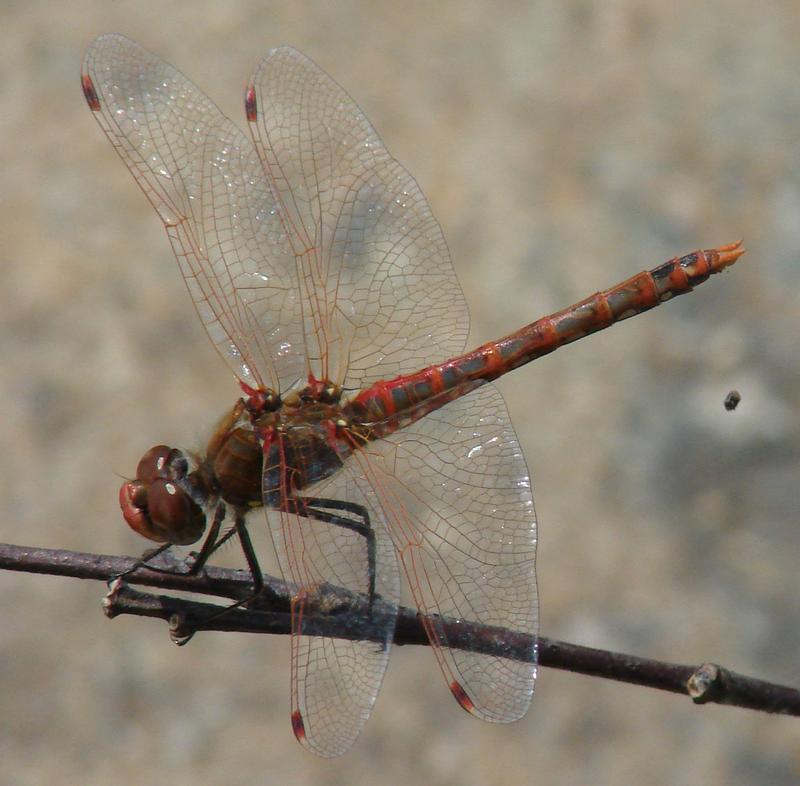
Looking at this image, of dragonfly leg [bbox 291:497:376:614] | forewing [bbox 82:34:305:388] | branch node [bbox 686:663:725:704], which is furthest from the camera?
forewing [bbox 82:34:305:388]

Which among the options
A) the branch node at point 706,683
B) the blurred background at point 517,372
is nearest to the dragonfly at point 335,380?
the branch node at point 706,683

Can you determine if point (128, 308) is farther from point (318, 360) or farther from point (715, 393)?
point (318, 360)

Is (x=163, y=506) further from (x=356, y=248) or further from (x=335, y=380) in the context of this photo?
(x=356, y=248)

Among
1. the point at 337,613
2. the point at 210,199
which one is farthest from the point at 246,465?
the point at 210,199

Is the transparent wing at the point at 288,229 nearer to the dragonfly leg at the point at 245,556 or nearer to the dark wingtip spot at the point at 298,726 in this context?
the dragonfly leg at the point at 245,556

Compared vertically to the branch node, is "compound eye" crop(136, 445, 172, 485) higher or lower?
higher

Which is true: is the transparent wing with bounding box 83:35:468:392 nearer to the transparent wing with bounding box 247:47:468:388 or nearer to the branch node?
the transparent wing with bounding box 247:47:468:388

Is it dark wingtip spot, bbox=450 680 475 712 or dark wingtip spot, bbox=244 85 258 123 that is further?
dark wingtip spot, bbox=244 85 258 123

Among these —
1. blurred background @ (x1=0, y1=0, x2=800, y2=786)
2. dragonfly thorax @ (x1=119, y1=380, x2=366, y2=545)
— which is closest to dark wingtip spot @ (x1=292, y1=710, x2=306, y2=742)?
dragonfly thorax @ (x1=119, y1=380, x2=366, y2=545)

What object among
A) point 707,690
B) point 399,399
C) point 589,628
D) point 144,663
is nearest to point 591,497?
point 589,628
